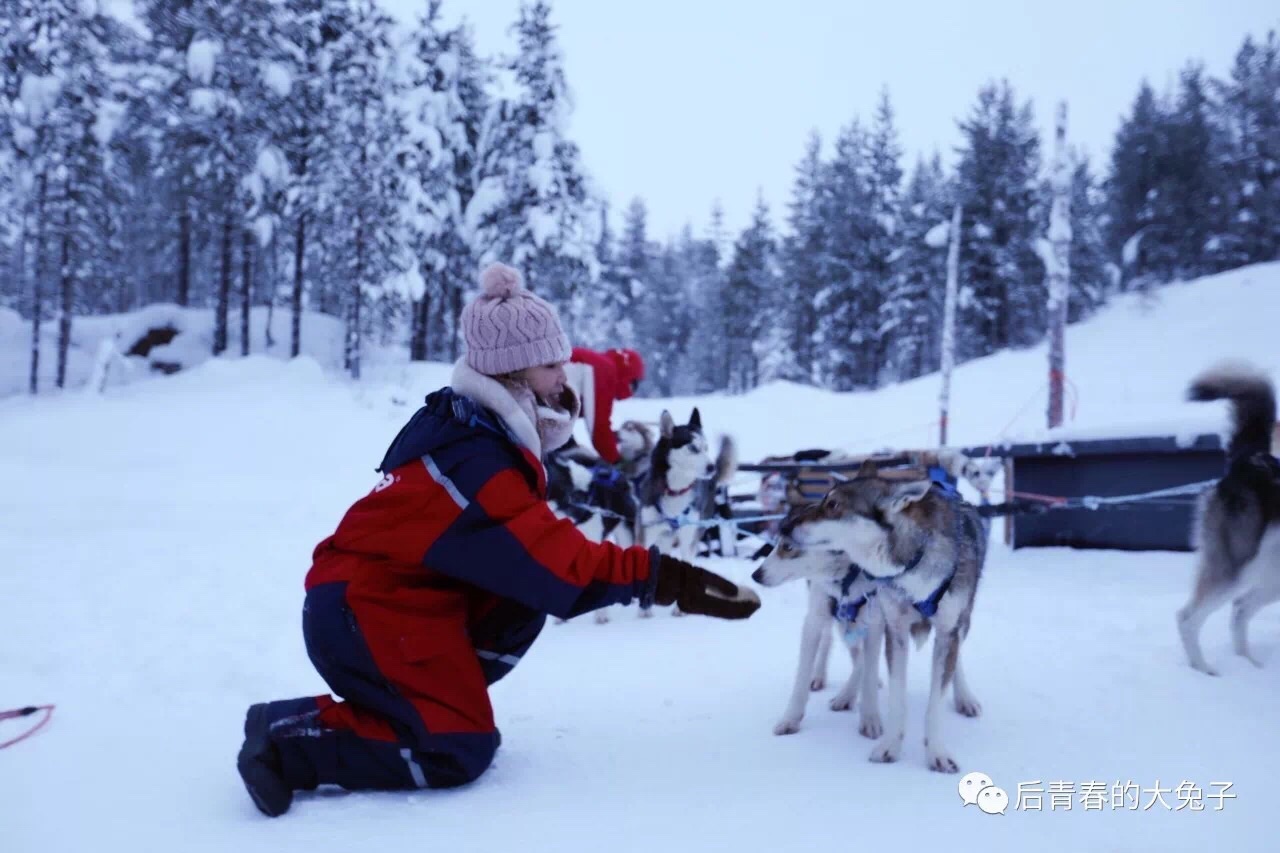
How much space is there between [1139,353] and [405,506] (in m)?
26.2

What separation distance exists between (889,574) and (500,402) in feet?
4.49

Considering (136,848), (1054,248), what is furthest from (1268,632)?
(1054,248)

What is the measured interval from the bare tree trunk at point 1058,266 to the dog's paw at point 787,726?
42.6ft

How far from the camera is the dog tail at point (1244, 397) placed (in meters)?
3.67

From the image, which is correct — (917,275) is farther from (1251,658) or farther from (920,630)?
(920,630)

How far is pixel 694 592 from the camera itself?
232 cm

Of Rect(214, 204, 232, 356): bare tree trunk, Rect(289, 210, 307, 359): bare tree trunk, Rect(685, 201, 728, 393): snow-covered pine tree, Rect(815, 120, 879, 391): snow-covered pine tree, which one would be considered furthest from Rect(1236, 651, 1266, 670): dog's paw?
Rect(685, 201, 728, 393): snow-covered pine tree

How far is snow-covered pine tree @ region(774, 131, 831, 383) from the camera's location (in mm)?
34750

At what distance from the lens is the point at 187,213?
77.1 feet

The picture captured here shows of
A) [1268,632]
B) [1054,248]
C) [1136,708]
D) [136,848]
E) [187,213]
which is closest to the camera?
[136,848]

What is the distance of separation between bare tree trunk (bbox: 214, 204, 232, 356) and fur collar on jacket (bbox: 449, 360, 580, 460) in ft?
66.3

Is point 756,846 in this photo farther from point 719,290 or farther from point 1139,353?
point 719,290

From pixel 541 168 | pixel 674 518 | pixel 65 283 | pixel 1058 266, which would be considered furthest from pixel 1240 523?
pixel 65 283

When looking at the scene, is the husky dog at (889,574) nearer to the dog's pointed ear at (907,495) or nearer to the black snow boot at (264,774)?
the dog's pointed ear at (907,495)
